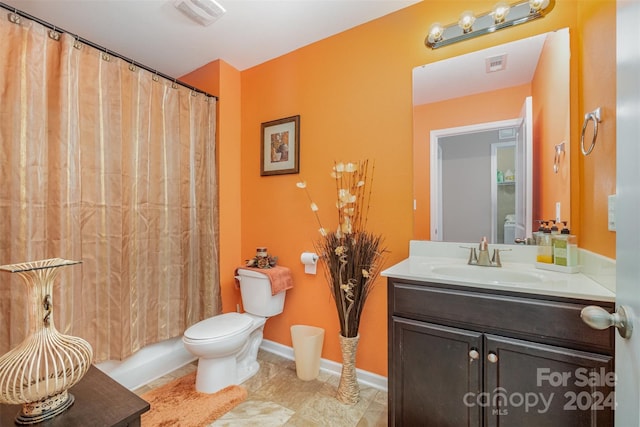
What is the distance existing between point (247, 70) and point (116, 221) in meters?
1.62

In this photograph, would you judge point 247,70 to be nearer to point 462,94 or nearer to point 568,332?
point 462,94

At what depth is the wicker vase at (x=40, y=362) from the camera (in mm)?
736

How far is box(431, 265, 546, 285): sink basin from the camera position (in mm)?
1259

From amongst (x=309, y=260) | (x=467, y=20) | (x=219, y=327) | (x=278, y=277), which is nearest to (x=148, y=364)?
(x=219, y=327)

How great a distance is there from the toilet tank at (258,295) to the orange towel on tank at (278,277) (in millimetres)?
30

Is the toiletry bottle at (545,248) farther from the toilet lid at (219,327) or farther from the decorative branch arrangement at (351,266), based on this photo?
the toilet lid at (219,327)

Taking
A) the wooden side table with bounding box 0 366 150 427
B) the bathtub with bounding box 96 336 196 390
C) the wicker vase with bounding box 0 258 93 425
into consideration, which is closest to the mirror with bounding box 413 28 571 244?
the wooden side table with bounding box 0 366 150 427

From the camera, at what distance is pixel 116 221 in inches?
65.9

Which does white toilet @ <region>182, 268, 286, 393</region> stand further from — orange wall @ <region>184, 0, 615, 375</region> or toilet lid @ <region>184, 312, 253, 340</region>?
orange wall @ <region>184, 0, 615, 375</region>

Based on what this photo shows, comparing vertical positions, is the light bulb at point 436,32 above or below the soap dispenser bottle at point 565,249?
above

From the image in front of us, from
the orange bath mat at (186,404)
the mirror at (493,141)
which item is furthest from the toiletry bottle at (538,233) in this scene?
the orange bath mat at (186,404)

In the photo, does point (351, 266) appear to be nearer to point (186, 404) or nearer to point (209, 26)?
point (186, 404)

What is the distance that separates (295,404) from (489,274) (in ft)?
4.34

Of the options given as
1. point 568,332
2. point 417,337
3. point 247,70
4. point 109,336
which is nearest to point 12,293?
point 109,336
